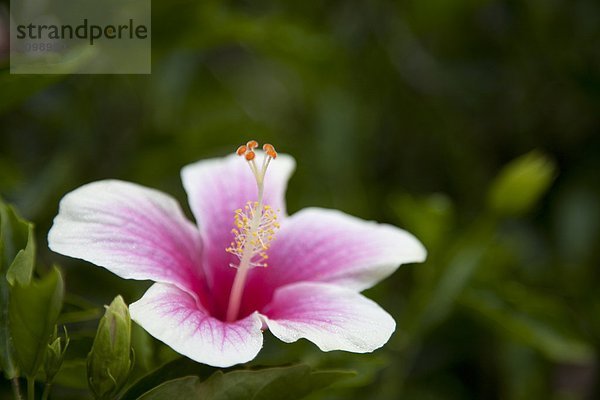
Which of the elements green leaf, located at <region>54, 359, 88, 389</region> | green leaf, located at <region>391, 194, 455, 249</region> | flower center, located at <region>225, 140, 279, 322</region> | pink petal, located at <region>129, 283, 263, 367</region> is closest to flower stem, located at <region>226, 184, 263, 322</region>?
flower center, located at <region>225, 140, 279, 322</region>

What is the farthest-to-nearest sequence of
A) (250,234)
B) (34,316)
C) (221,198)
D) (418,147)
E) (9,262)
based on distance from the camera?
(418,147) < (221,198) < (250,234) < (9,262) < (34,316)

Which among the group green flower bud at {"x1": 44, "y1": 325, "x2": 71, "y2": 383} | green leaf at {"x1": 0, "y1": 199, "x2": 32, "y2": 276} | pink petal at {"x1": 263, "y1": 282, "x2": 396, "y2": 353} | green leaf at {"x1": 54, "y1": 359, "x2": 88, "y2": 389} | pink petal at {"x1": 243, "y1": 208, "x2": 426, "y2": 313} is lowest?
green leaf at {"x1": 54, "y1": 359, "x2": 88, "y2": 389}

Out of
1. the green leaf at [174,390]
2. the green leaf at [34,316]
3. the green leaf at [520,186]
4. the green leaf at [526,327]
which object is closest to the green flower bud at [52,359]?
the green leaf at [34,316]

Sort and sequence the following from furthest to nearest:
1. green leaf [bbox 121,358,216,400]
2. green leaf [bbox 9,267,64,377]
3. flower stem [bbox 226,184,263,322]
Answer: flower stem [bbox 226,184,263,322]
green leaf [bbox 121,358,216,400]
green leaf [bbox 9,267,64,377]

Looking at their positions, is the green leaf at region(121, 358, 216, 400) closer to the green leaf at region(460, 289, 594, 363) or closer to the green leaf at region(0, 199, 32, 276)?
the green leaf at region(0, 199, 32, 276)

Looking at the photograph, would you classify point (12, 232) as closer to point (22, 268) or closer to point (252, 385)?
point (22, 268)

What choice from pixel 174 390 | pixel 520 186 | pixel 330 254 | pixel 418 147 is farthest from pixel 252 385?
pixel 418 147

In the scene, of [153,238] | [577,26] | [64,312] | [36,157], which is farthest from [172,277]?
[577,26]

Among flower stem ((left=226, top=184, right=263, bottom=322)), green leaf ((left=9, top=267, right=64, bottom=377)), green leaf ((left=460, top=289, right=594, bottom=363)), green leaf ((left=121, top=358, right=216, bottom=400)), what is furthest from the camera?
green leaf ((left=460, top=289, right=594, bottom=363))
